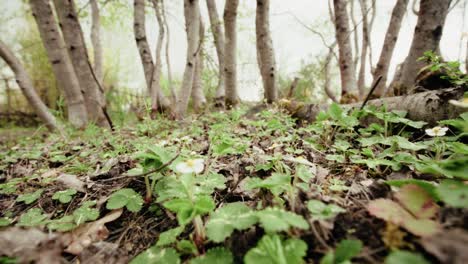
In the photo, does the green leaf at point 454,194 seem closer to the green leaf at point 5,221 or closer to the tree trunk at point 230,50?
the green leaf at point 5,221

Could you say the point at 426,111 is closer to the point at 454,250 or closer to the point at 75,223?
the point at 454,250

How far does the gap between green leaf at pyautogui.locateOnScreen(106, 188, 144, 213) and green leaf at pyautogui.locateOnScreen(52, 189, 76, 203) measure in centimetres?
30

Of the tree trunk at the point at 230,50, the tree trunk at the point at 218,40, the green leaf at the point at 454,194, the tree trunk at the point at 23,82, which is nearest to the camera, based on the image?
the green leaf at the point at 454,194

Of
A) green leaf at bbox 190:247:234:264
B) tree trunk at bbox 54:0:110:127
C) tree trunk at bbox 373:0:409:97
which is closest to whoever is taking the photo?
green leaf at bbox 190:247:234:264

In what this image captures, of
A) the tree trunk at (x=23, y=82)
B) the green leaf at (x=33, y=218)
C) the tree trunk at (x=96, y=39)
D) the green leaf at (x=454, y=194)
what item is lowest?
the green leaf at (x=33, y=218)

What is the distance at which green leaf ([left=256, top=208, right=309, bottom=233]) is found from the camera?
0.58 meters

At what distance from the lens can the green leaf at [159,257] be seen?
694 millimetres

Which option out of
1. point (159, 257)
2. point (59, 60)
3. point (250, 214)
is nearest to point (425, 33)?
point (250, 214)

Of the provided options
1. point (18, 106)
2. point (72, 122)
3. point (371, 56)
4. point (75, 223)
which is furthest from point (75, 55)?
point (18, 106)

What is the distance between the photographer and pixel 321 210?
681mm

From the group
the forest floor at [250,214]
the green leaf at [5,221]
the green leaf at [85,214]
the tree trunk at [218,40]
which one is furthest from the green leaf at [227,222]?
the tree trunk at [218,40]

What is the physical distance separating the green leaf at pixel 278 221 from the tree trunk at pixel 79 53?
3.34 m

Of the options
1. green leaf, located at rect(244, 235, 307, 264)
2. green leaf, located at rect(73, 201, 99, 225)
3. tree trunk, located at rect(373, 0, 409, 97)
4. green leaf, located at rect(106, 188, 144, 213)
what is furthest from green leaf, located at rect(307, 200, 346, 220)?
tree trunk, located at rect(373, 0, 409, 97)

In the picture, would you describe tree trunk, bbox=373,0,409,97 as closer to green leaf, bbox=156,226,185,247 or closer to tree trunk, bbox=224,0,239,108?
tree trunk, bbox=224,0,239,108
